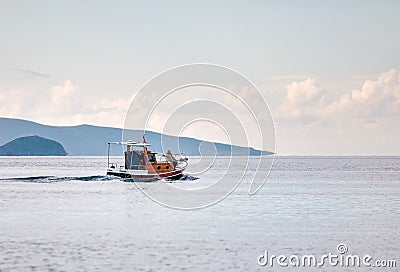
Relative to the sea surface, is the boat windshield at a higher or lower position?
higher

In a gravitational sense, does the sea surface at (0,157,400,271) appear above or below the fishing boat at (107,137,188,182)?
below

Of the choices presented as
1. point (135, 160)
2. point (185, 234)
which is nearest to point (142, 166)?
point (135, 160)

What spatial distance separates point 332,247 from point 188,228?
1116cm

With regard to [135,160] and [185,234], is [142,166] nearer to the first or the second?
[135,160]

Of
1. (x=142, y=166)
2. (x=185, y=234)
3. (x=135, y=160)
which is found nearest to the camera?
(x=185, y=234)

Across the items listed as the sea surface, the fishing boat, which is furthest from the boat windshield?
the sea surface

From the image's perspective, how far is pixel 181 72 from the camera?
7025cm

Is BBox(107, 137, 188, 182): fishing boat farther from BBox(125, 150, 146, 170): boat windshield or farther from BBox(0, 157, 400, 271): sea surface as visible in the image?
BBox(0, 157, 400, 271): sea surface

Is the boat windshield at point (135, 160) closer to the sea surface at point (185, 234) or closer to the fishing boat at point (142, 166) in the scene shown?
the fishing boat at point (142, 166)

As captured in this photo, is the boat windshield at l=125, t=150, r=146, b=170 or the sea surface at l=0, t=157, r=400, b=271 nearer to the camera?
the sea surface at l=0, t=157, r=400, b=271

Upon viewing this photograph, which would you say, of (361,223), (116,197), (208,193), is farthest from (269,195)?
(361,223)

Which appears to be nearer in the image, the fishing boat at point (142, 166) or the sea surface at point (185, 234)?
the sea surface at point (185, 234)

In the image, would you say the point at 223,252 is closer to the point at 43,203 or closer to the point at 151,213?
the point at 151,213

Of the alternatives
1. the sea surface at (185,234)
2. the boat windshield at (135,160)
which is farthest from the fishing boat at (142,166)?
the sea surface at (185,234)
